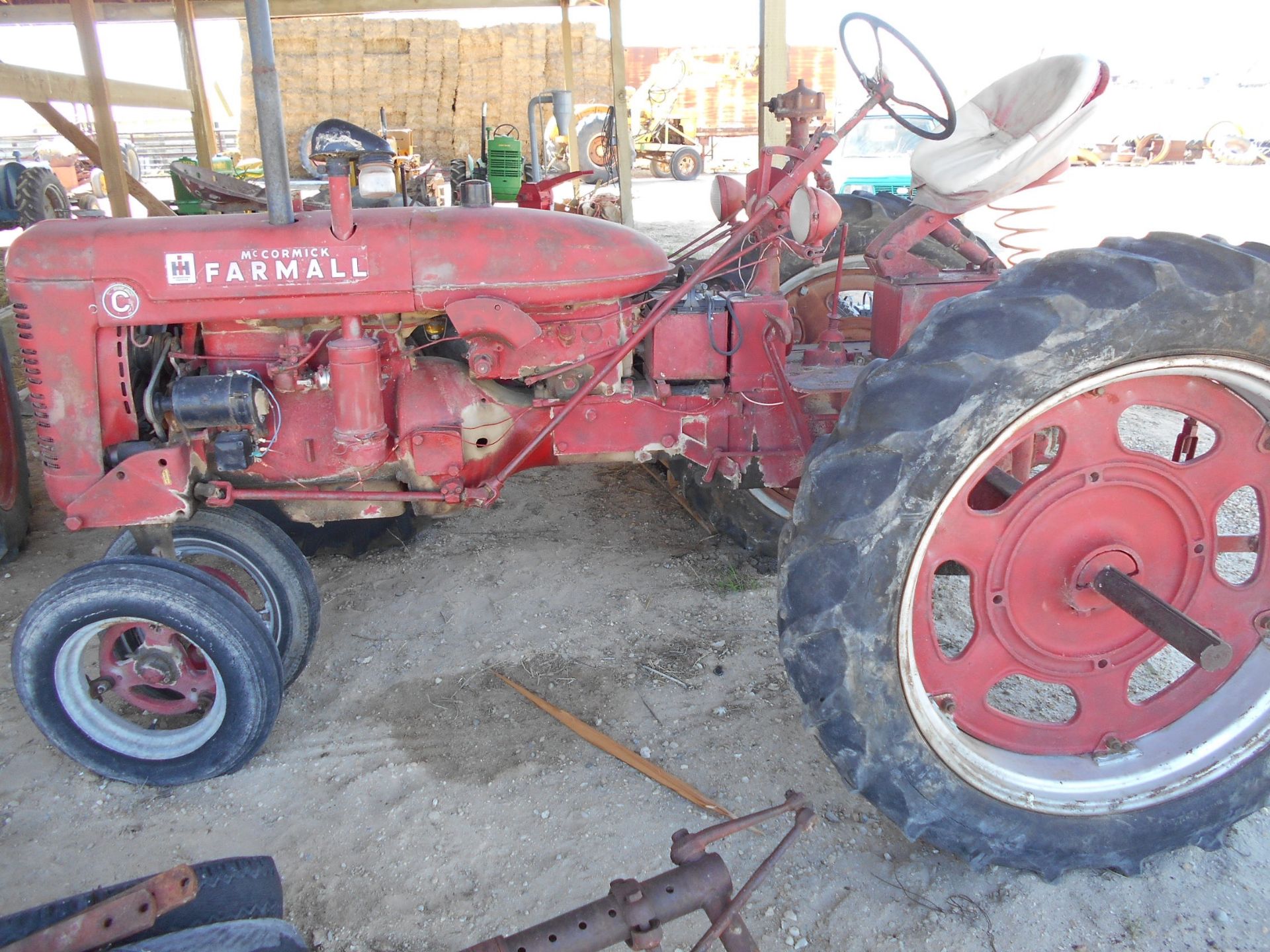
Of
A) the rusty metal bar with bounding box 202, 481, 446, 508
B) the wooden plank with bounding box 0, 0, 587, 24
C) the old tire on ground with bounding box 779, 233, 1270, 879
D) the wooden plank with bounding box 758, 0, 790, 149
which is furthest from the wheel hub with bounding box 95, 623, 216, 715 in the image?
the wooden plank with bounding box 0, 0, 587, 24

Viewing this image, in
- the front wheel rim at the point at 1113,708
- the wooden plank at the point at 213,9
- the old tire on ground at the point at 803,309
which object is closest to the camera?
the front wheel rim at the point at 1113,708

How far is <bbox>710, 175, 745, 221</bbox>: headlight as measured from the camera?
260 centimetres

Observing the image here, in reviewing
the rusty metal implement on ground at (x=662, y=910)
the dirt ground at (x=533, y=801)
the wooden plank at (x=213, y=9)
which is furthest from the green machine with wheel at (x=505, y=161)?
the rusty metal implement on ground at (x=662, y=910)

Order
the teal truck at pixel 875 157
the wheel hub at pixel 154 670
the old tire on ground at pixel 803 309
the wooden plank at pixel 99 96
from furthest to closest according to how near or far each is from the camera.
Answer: the teal truck at pixel 875 157 < the wooden plank at pixel 99 96 < the old tire on ground at pixel 803 309 < the wheel hub at pixel 154 670

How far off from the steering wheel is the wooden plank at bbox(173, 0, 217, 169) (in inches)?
230

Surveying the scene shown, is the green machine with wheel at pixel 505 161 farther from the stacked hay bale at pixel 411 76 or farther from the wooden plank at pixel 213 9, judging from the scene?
the stacked hay bale at pixel 411 76

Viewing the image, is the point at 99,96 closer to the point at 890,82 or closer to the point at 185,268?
the point at 185,268

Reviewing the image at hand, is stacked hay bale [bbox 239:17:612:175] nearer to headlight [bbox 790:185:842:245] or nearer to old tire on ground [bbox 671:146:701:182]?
old tire on ground [bbox 671:146:701:182]

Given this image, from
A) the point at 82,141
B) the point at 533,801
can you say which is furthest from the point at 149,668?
the point at 82,141

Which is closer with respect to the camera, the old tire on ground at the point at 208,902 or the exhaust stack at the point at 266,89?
the old tire on ground at the point at 208,902

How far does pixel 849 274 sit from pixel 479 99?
581 inches

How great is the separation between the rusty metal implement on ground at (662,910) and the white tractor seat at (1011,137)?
1.68 m

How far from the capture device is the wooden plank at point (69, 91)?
4.20m

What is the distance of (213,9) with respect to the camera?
7.01m
